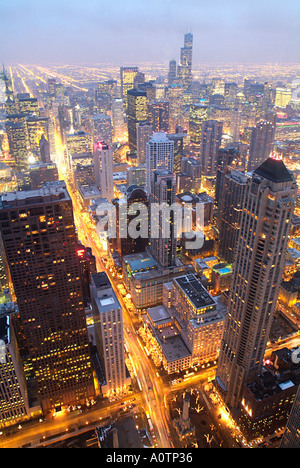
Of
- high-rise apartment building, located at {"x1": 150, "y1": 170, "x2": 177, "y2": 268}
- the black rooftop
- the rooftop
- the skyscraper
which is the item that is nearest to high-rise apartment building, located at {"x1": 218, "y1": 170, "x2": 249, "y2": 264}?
high-rise apartment building, located at {"x1": 150, "y1": 170, "x2": 177, "y2": 268}

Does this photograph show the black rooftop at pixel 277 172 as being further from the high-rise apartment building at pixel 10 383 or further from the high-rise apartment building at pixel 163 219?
the high-rise apartment building at pixel 10 383

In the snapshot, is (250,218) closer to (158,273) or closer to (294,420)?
(294,420)

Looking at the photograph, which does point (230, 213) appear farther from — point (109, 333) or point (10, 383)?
→ point (10, 383)

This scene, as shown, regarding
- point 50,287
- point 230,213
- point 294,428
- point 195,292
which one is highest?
point 50,287

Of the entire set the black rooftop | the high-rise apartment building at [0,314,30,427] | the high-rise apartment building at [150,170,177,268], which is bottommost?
the high-rise apartment building at [0,314,30,427]

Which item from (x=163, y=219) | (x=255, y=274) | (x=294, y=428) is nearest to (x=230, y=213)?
(x=163, y=219)

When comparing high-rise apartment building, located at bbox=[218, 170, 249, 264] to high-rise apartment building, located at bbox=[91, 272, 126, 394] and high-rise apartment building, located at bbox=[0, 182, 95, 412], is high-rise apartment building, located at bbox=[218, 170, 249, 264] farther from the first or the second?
high-rise apartment building, located at bbox=[0, 182, 95, 412]
